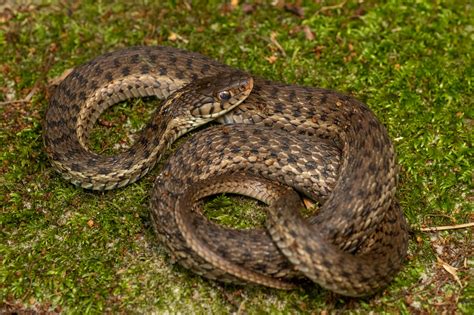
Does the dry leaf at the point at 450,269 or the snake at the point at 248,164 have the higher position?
the snake at the point at 248,164

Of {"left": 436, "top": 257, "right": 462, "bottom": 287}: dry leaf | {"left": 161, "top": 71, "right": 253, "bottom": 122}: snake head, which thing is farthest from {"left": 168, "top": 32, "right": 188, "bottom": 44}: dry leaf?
{"left": 436, "top": 257, "right": 462, "bottom": 287}: dry leaf

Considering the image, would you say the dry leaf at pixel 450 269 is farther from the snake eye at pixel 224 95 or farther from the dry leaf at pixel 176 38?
the dry leaf at pixel 176 38

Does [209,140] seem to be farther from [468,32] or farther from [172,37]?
[468,32]

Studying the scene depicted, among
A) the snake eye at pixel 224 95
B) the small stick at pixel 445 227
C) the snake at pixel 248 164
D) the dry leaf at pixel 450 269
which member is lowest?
the dry leaf at pixel 450 269

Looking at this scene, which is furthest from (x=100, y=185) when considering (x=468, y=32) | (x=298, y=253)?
(x=468, y=32)

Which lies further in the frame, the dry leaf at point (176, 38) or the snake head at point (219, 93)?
the dry leaf at point (176, 38)

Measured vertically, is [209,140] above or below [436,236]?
above

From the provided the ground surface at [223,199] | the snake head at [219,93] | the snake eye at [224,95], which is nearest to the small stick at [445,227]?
the ground surface at [223,199]

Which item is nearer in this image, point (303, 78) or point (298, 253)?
point (298, 253)
